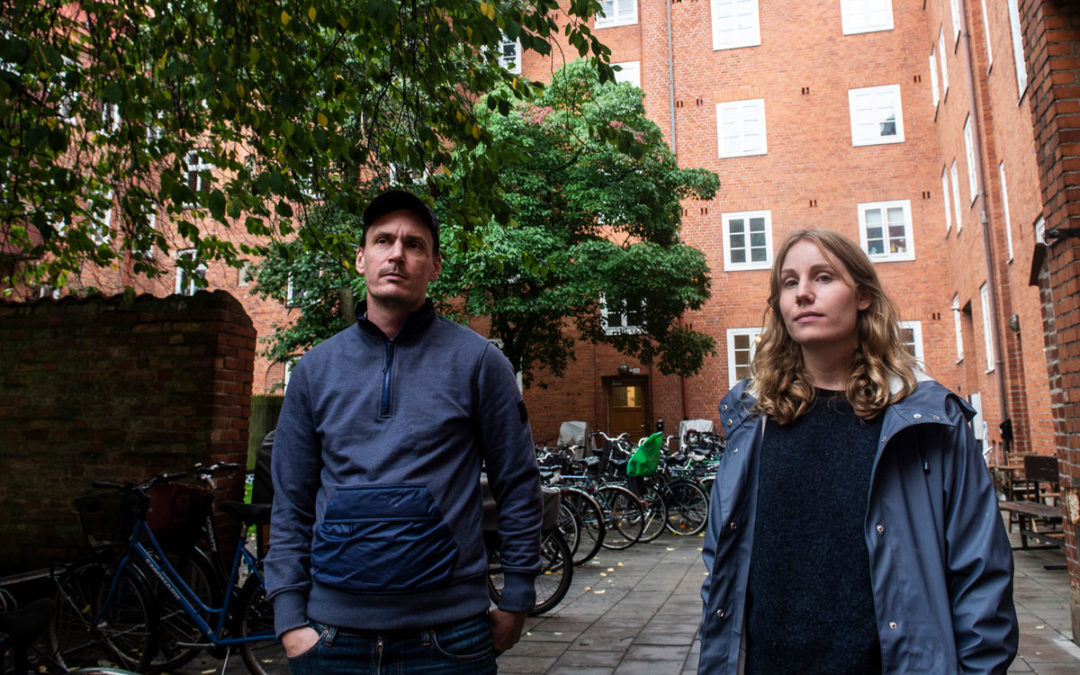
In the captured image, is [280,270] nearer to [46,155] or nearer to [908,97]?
[46,155]

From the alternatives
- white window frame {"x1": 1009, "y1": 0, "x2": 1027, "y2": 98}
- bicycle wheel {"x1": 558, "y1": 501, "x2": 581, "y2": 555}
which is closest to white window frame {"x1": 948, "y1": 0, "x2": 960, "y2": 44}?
white window frame {"x1": 1009, "y1": 0, "x2": 1027, "y2": 98}

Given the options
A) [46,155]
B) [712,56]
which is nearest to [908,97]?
[712,56]

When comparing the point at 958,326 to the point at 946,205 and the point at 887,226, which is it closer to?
the point at 946,205

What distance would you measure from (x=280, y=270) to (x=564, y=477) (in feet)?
34.7

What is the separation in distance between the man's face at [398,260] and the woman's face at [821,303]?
1.03m

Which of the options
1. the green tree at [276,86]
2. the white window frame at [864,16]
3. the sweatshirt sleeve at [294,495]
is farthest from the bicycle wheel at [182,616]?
the white window frame at [864,16]

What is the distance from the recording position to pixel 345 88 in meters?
5.20

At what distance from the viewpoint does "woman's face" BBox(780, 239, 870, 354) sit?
6.52 feet

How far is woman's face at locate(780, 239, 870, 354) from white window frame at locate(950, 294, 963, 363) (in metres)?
20.2

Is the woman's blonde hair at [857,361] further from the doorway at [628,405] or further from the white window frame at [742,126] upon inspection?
the white window frame at [742,126]

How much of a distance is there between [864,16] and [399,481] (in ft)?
83.2

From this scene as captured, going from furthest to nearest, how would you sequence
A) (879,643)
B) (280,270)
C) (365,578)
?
(280,270) < (365,578) < (879,643)

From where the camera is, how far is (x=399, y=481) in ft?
6.49

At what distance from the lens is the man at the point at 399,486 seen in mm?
1946
